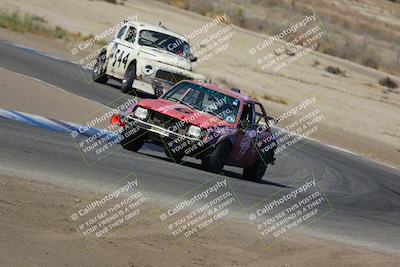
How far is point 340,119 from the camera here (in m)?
32.3

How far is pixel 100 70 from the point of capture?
23594 millimetres

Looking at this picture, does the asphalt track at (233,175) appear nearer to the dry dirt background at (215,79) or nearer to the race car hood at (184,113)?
the race car hood at (184,113)

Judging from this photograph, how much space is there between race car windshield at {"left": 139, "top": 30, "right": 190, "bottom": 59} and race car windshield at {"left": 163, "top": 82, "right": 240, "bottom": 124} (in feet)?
24.9

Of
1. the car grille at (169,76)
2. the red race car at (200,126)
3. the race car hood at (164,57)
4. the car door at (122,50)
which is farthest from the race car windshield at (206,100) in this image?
the car door at (122,50)

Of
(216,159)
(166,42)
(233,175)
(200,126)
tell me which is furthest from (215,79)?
(200,126)

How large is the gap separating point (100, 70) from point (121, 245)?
14.9m

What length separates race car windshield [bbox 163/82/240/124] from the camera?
577 inches

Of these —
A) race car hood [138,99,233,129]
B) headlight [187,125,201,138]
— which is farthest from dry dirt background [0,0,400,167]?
headlight [187,125,201,138]

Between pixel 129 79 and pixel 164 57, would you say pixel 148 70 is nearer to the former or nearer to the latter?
pixel 164 57

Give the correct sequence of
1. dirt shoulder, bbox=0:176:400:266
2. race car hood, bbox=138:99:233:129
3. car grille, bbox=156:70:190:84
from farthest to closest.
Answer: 1. car grille, bbox=156:70:190:84
2. race car hood, bbox=138:99:233:129
3. dirt shoulder, bbox=0:176:400:266

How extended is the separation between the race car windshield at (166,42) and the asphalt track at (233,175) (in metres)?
1.58

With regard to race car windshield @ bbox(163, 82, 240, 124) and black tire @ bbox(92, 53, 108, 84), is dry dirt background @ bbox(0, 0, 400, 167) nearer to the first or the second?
black tire @ bbox(92, 53, 108, 84)

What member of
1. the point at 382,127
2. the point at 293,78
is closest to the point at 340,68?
the point at 293,78

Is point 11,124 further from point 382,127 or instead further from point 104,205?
point 382,127
